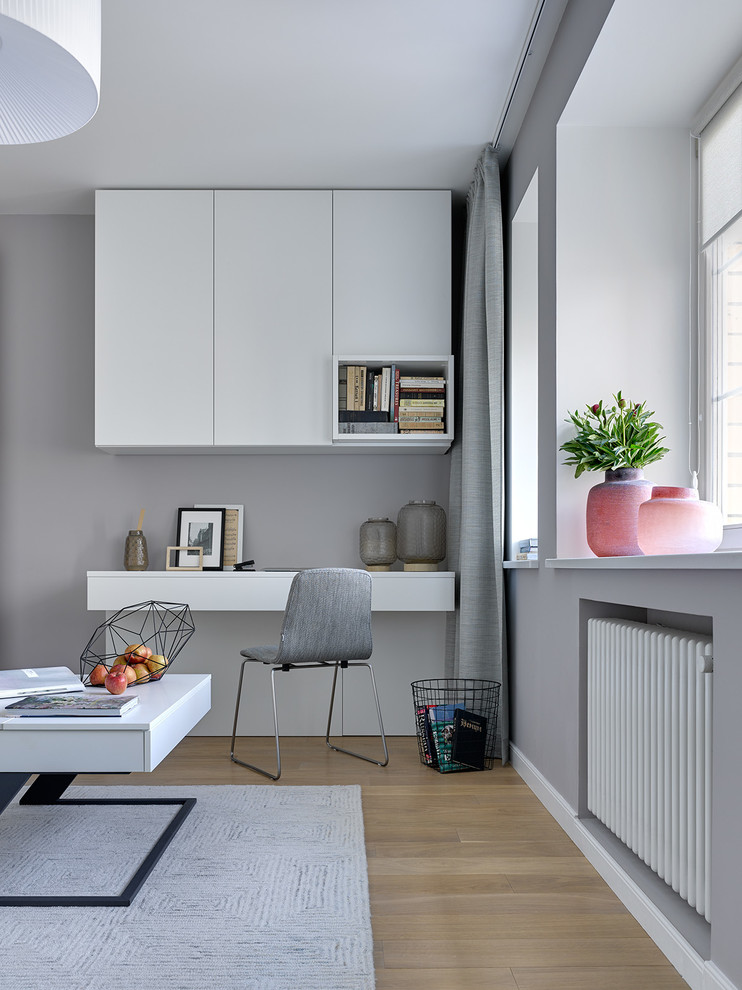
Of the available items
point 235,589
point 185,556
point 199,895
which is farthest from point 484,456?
point 199,895

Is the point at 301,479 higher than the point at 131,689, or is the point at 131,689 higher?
the point at 301,479

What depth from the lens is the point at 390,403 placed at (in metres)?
3.94

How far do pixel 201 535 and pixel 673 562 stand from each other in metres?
2.85

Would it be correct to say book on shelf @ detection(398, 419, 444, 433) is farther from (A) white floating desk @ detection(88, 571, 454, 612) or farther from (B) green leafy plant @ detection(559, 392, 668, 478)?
(B) green leafy plant @ detection(559, 392, 668, 478)

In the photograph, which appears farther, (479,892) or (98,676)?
(98,676)

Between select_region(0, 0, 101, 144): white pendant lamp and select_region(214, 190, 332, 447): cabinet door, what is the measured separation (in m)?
1.88

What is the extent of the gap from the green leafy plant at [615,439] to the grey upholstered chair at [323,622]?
1109 millimetres

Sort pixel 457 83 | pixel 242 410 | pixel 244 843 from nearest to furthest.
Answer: pixel 244 843 → pixel 457 83 → pixel 242 410

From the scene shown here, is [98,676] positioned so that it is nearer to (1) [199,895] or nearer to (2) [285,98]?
(1) [199,895]

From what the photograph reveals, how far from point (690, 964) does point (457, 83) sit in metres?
2.81

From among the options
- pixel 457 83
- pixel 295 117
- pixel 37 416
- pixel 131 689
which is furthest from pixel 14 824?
pixel 457 83

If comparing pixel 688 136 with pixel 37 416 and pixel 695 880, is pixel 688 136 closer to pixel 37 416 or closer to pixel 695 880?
pixel 695 880

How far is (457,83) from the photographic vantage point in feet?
10.2

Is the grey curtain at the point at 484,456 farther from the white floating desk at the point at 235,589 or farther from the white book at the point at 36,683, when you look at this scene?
the white book at the point at 36,683
